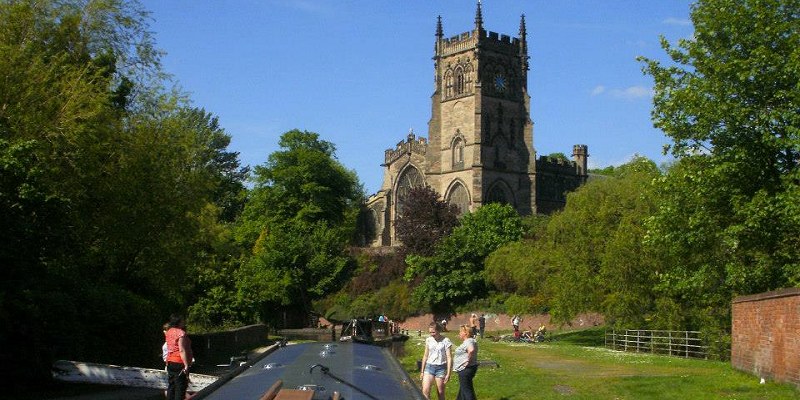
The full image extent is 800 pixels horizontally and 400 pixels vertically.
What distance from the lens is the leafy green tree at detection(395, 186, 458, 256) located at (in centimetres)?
7888

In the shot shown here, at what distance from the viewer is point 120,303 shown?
76.5 feet

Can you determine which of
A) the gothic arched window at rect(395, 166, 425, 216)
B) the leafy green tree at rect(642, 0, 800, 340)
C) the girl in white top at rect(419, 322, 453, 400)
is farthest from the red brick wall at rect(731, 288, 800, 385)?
the gothic arched window at rect(395, 166, 425, 216)

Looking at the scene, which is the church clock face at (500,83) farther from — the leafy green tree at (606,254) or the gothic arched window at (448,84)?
the leafy green tree at (606,254)

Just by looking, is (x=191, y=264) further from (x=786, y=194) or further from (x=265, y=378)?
(x=265, y=378)

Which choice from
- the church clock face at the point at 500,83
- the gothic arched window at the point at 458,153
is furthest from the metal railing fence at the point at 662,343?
the church clock face at the point at 500,83

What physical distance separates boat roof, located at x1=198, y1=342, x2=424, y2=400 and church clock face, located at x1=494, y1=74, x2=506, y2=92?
320 feet

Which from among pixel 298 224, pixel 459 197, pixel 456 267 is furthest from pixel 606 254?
pixel 459 197

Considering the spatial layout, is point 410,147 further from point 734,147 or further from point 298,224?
point 734,147

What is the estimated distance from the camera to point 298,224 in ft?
270

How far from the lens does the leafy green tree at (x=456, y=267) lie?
2901 inches

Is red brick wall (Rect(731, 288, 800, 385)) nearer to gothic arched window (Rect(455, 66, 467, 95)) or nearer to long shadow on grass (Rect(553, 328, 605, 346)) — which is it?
long shadow on grass (Rect(553, 328, 605, 346))

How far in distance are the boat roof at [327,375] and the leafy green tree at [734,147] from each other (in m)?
17.4

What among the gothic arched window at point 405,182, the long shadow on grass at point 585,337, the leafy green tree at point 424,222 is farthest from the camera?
the gothic arched window at point 405,182

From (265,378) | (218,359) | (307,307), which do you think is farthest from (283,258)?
(265,378)
